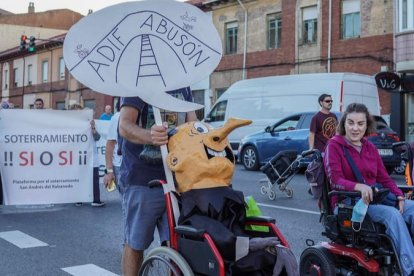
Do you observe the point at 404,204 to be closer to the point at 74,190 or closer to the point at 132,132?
the point at 132,132

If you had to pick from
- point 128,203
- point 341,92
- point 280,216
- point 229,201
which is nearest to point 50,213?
point 280,216

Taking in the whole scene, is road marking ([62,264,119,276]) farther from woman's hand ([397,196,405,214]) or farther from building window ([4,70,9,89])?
building window ([4,70,9,89])

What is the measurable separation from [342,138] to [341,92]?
11.9 metres

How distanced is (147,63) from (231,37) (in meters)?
24.9

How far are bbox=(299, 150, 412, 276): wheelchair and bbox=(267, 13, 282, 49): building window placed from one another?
71.5 ft

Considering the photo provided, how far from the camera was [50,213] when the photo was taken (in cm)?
832

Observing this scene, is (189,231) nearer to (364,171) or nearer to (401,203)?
(364,171)

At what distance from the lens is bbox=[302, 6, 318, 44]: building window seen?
2375cm

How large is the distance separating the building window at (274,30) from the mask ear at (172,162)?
22.9m

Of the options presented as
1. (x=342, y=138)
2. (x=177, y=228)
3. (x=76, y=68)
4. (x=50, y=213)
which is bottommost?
(x=50, y=213)

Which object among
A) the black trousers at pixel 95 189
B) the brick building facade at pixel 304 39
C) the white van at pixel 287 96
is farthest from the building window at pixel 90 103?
the black trousers at pixel 95 189

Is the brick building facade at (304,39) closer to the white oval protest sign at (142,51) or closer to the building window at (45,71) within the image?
the building window at (45,71)

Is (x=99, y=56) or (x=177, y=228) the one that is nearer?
(x=177, y=228)

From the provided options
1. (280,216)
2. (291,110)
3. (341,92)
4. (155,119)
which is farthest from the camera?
(291,110)
